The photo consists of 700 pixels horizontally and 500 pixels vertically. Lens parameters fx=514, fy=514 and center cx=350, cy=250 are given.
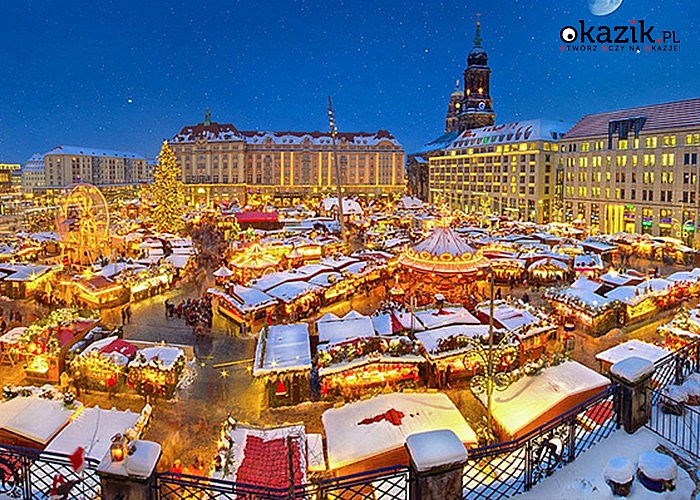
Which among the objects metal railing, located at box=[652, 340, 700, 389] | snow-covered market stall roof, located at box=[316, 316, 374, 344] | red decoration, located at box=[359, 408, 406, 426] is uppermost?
metal railing, located at box=[652, 340, 700, 389]

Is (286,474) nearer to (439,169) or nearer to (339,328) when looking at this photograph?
(339,328)

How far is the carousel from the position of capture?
2148cm

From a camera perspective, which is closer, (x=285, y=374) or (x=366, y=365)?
(x=285, y=374)

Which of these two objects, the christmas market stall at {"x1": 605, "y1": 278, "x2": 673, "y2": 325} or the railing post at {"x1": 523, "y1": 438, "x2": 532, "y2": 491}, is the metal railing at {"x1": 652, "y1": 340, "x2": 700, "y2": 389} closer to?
the railing post at {"x1": 523, "y1": 438, "x2": 532, "y2": 491}

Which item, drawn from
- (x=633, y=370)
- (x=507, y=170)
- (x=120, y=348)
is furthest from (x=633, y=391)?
(x=507, y=170)

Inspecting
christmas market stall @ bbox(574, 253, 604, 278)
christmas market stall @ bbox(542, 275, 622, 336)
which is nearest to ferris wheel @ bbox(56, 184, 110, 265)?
christmas market stall @ bbox(542, 275, 622, 336)

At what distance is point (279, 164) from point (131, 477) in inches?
3386

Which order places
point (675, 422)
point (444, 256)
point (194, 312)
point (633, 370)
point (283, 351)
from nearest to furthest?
point (633, 370), point (675, 422), point (283, 351), point (444, 256), point (194, 312)

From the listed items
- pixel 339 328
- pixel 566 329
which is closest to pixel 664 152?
pixel 566 329

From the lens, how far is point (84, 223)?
3022 cm

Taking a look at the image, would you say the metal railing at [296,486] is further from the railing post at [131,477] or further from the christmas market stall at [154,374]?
the christmas market stall at [154,374]

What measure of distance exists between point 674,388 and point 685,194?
1674 inches

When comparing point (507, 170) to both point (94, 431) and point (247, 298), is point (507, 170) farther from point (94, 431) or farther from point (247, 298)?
point (94, 431)

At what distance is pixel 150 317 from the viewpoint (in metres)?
23.1
